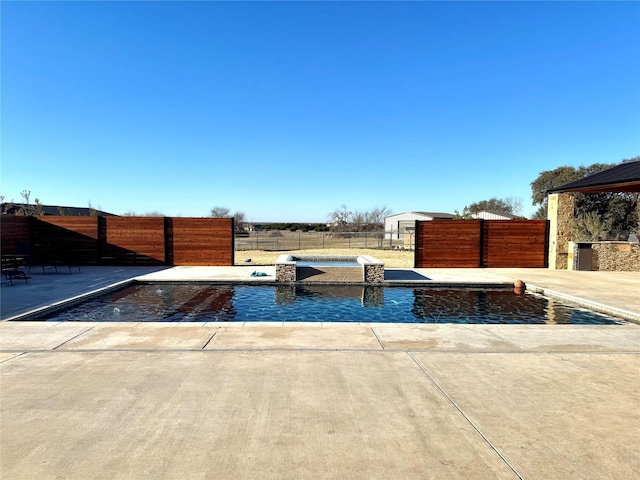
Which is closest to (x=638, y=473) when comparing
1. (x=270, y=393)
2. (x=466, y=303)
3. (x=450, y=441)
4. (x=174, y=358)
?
(x=450, y=441)

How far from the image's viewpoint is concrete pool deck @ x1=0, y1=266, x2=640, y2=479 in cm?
279

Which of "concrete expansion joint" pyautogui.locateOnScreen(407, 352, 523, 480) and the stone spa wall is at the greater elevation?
the stone spa wall

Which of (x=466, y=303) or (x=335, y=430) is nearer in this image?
(x=335, y=430)

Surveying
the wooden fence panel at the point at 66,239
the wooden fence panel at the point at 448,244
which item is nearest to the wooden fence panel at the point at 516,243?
the wooden fence panel at the point at 448,244

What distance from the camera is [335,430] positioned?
322 cm

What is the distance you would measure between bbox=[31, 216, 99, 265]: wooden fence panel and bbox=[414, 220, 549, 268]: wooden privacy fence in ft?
44.6

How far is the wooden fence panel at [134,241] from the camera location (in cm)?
1581

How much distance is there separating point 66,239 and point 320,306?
12761 millimetres

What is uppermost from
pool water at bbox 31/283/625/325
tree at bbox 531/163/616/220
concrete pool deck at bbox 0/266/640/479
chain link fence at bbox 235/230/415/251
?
tree at bbox 531/163/616/220

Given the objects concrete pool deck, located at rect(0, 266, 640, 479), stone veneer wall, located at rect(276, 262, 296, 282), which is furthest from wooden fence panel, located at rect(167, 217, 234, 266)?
concrete pool deck, located at rect(0, 266, 640, 479)

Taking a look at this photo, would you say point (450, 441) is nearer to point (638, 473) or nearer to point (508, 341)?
point (638, 473)

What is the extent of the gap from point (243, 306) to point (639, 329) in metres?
7.68

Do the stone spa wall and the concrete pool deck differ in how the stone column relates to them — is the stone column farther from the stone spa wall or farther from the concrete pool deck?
the concrete pool deck

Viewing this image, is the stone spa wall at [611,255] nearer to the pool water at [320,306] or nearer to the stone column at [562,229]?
the stone column at [562,229]
